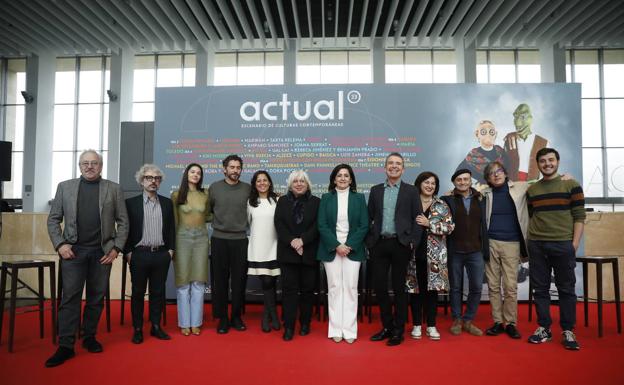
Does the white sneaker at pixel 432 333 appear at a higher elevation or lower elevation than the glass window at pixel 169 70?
lower

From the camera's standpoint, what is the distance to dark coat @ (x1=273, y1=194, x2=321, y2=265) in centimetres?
337

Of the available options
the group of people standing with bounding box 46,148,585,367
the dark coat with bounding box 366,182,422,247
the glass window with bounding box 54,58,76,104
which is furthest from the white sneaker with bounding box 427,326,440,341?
the glass window with bounding box 54,58,76,104

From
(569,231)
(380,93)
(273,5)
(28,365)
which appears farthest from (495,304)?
(273,5)

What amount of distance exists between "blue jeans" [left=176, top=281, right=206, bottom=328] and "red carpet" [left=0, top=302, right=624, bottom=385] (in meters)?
0.14

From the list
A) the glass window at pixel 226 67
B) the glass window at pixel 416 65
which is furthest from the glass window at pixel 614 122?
the glass window at pixel 226 67

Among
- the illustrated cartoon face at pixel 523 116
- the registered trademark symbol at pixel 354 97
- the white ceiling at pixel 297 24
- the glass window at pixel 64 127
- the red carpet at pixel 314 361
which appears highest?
Result: the white ceiling at pixel 297 24

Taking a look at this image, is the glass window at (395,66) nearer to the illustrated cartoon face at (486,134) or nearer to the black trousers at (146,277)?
the illustrated cartoon face at (486,134)

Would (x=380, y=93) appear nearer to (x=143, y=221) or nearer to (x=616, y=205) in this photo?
(x=143, y=221)

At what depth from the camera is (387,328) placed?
3.26 metres

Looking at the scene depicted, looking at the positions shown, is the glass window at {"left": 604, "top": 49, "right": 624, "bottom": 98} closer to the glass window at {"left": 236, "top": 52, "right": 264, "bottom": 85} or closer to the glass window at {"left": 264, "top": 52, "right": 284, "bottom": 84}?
the glass window at {"left": 264, "top": 52, "right": 284, "bottom": 84}

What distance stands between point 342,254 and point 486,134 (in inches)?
112

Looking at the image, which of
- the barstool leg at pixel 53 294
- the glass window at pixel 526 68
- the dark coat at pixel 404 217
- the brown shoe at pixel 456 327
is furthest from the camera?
the glass window at pixel 526 68

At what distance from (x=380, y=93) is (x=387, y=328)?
297 centimetres

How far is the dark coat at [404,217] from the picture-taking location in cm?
313
